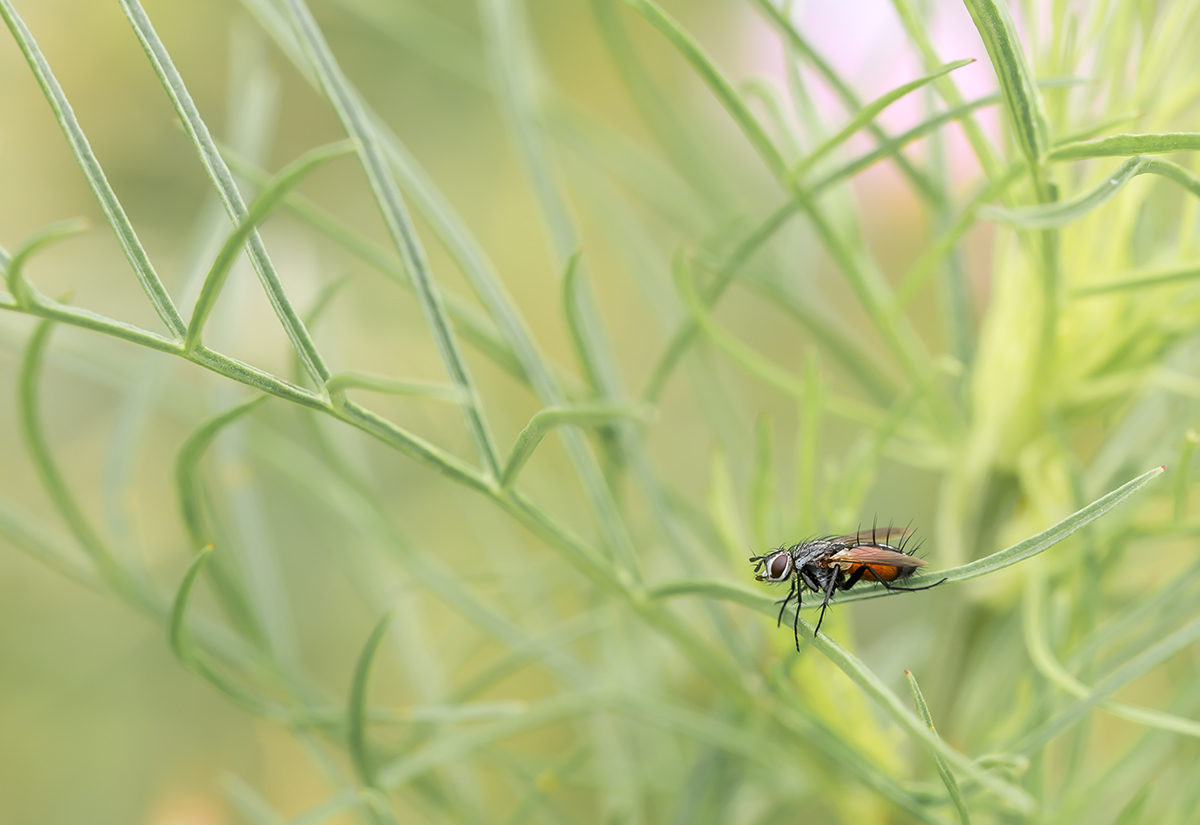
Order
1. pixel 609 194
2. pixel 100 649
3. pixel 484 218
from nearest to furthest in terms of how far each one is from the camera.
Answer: pixel 609 194 → pixel 100 649 → pixel 484 218

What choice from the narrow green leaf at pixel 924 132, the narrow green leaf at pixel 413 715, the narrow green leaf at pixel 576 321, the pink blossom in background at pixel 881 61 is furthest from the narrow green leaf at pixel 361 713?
the pink blossom in background at pixel 881 61

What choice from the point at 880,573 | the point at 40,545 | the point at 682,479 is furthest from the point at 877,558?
the point at 682,479

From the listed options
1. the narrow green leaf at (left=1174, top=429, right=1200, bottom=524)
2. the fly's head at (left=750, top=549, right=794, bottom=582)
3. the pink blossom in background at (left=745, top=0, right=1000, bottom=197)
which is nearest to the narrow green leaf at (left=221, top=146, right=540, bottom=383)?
the fly's head at (left=750, top=549, right=794, bottom=582)

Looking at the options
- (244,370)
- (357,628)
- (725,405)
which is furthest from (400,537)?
(357,628)

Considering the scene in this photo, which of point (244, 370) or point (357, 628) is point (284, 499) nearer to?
point (357, 628)

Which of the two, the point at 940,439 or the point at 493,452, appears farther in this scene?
the point at 940,439

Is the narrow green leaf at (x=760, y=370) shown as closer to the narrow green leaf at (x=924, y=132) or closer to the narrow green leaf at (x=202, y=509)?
the narrow green leaf at (x=924, y=132)

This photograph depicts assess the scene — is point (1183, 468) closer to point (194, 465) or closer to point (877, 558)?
point (877, 558)
